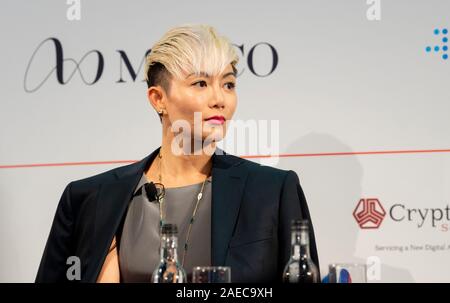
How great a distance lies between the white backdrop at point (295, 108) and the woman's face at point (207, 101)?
2.18 feet

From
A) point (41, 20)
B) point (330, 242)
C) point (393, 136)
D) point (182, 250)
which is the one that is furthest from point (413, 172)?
point (41, 20)

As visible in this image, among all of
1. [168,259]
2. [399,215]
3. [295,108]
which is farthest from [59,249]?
[399,215]

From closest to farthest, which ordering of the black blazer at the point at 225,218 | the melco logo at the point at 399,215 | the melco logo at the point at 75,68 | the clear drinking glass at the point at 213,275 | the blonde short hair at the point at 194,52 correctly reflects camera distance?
the clear drinking glass at the point at 213,275
the black blazer at the point at 225,218
the blonde short hair at the point at 194,52
the melco logo at the point at 399,215
the melco logo at the point at 75,68

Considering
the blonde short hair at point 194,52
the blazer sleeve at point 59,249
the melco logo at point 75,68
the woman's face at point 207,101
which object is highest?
the melco logo at point 75,68

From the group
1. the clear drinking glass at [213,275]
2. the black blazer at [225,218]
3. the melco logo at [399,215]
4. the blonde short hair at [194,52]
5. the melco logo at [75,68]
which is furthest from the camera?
the melco logo at [75,68]

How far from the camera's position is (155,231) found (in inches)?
97.8

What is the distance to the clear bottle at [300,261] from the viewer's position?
1.81 metres

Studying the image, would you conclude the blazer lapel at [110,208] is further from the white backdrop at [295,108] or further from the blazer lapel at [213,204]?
the white backdrop at [295,108]

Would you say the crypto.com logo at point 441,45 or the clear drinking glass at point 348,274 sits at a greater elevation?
the crypto.com logo at point 441,45

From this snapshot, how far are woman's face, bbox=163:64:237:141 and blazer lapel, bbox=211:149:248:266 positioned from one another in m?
0.11

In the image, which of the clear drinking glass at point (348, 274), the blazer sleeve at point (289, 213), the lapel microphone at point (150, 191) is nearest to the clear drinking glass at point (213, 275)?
the clear drinking glass at point (348, 274)

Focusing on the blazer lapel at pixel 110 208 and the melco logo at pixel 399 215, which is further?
the melco logo at pixel 399 215

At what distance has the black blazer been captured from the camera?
7.84ft
